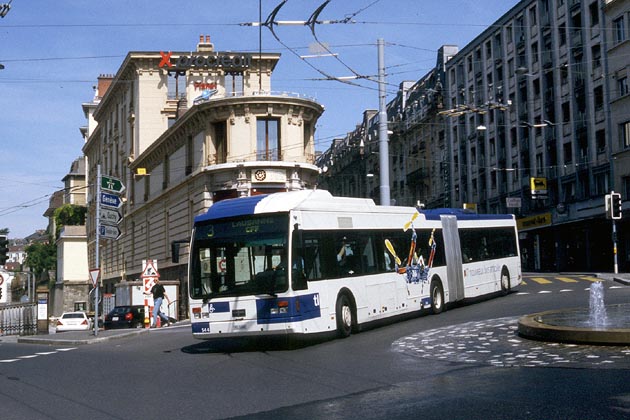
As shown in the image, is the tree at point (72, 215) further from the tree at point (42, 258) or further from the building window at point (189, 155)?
the building window at point (189, 155)

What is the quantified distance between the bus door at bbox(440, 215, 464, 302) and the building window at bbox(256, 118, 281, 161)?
76.0ft

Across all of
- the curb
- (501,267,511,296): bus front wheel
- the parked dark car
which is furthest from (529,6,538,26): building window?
the curb

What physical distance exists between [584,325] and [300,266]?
5364 mm

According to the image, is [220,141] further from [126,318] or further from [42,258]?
[42,258]

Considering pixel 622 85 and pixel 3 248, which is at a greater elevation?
pixel 622 85

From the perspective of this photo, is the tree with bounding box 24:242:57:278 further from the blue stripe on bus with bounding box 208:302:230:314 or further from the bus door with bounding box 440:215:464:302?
the blue stripe on bus with bounding box 208:302:230:314

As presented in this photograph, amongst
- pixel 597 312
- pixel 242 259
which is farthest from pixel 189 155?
pixel 597 312

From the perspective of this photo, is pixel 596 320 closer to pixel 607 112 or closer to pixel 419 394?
pixel 419 394

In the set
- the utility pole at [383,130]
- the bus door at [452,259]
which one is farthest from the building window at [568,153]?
the bus door at [452,259]

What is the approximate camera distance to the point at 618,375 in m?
9.82

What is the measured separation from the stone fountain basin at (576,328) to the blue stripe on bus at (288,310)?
4.06 meters

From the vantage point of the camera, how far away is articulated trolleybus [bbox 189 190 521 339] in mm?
15789

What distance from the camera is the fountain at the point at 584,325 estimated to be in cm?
1253

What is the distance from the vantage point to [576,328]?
13.2 meters
